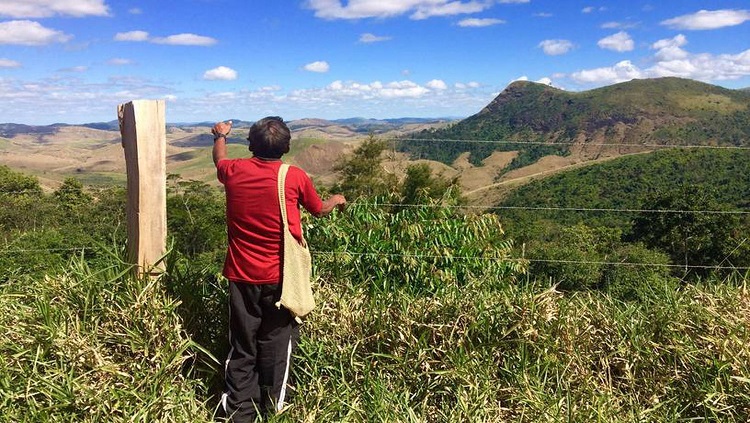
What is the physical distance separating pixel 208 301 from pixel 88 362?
0.72 m

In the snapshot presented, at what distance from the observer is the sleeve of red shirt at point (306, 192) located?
2658 mm

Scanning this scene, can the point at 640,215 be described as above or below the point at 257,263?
below

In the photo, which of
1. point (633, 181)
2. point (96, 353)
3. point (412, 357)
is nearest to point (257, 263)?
point (96, 353)

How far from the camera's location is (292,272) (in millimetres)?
2645

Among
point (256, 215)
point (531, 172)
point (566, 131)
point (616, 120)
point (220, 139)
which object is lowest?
point (531, 172)

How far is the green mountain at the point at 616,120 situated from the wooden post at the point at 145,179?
117910 millimetres

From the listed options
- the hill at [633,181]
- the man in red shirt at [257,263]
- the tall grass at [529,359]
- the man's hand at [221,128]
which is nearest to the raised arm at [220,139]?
the man's hand at [221,128]

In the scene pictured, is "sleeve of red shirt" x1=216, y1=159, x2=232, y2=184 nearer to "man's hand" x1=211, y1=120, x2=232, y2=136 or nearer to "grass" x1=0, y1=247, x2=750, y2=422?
"man's hand" x1=211, y1=120, x2=232, y2=136

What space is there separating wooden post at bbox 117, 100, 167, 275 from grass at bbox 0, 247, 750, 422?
15cm

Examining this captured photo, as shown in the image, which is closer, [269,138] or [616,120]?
[269,138]

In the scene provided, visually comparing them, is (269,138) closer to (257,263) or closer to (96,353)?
(257,263)

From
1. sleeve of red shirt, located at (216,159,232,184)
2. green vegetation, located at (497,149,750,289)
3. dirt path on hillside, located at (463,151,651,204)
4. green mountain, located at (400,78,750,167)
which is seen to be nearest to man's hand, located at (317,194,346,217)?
sleeve of red shirt, located at (216,159,232,184)

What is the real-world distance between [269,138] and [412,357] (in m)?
1.44

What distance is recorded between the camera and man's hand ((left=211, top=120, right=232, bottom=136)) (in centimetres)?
290
